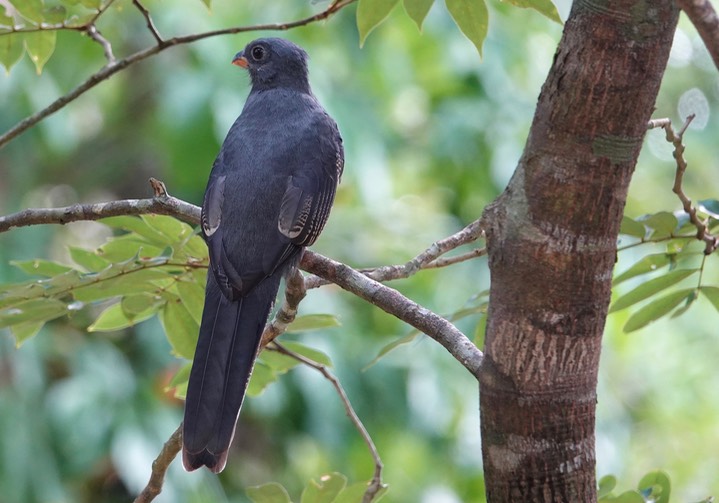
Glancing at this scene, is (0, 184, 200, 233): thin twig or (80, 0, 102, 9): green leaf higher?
(80, 0, 102, 9): green leaf

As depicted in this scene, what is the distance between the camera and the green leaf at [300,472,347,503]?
184 cm

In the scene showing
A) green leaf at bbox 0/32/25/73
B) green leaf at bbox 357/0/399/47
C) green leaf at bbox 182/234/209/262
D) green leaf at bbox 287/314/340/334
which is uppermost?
green leaf at bbox 0/32/25/73

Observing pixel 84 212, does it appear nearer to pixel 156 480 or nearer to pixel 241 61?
pixel 156 480

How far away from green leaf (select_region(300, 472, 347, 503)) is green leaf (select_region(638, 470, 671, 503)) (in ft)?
2.10

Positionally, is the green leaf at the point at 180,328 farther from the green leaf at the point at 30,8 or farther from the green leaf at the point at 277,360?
the green leaf at the point at 30,8

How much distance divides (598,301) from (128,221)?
1162 mm

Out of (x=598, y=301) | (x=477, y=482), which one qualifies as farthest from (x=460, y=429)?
(x=598, y=301)

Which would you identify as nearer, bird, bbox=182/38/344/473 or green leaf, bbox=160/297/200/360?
bird, bbox=182/38/344/473

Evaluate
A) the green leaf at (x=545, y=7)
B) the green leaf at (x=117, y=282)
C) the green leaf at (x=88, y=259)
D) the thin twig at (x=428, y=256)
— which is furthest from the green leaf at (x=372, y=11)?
the green leaf at (x=88, y=259)

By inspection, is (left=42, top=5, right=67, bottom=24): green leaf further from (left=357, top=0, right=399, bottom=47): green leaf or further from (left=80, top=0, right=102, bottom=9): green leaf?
(left=357, top=0, right=399, bottom=47): green leaf

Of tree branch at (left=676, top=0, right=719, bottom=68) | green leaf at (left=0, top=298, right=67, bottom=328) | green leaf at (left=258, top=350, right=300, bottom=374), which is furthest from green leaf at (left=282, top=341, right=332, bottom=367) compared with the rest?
tree branch at (left=676, top=0, right=719, bottom=68)

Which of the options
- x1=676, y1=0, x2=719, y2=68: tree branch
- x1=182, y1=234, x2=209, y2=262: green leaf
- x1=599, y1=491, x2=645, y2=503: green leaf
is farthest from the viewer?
x1=182, y1=234, x2=209, y2=262: green leaf

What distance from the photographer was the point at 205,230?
7.82 feet

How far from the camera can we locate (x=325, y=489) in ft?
6.04
